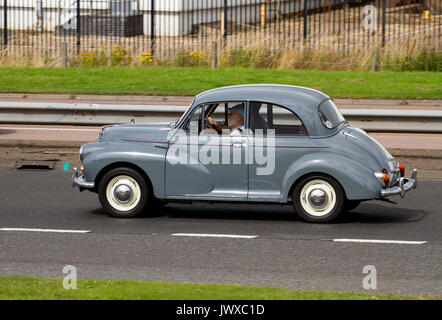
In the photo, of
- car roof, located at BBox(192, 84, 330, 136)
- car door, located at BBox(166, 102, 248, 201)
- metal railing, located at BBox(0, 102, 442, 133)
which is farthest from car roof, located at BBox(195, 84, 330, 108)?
metal railing, located at BBox(0, 102, 442, 133)

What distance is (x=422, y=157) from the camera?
13.4 meters

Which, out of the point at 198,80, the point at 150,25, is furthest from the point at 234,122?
the point at 150,25

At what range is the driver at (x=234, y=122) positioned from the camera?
10203 millimetres

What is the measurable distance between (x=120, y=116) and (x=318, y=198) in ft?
22.0

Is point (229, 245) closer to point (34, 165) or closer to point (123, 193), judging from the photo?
point (123, 193)

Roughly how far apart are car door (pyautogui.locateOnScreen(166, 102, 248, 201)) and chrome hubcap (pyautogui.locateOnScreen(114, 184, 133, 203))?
1.49 feet

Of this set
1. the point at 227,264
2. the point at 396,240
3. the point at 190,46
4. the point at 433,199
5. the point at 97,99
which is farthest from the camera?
the point at 190,46

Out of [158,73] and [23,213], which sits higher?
[158,73]

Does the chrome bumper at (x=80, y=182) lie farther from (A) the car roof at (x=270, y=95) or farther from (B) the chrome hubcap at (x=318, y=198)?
(B) the chrome hubcap at (x=318, y=198)

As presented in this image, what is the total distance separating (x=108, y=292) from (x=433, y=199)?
19.7 feet

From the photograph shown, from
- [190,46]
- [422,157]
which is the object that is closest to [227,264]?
[422,157]

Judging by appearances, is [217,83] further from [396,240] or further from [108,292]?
[108,292]

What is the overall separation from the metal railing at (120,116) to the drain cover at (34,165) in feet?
6.85

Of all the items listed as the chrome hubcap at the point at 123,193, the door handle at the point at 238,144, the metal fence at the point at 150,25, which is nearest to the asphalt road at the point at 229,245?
the chrome hubcap at the point at 123,193
